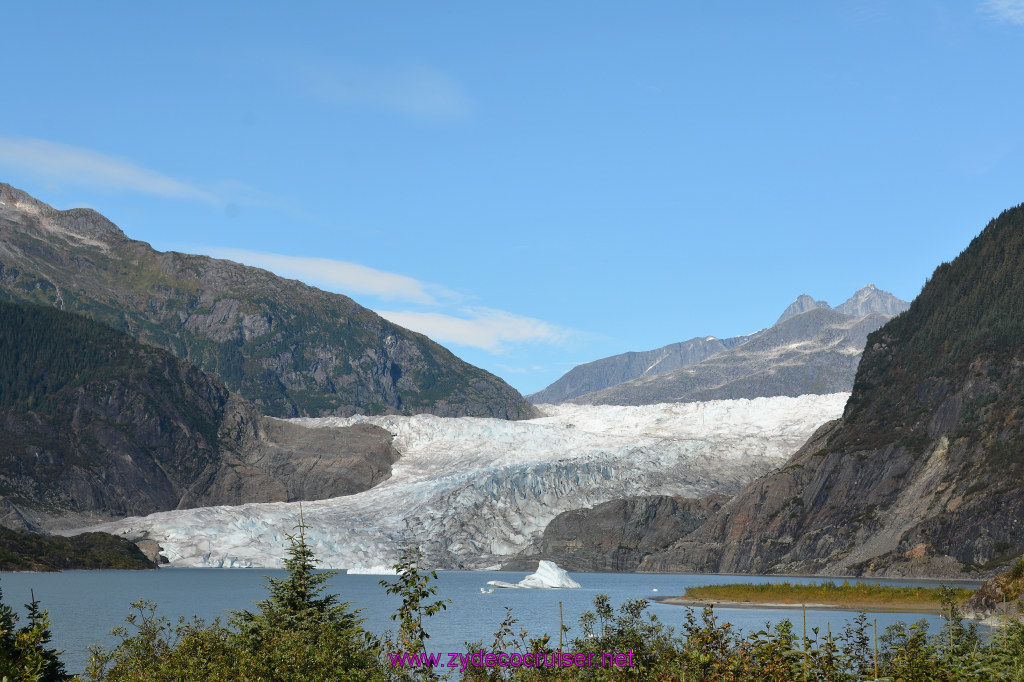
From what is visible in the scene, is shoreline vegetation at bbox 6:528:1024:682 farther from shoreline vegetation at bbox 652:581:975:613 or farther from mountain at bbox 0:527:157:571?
mountain at bbox 0:527:157:571

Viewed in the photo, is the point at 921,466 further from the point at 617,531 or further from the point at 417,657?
the point at 417,657

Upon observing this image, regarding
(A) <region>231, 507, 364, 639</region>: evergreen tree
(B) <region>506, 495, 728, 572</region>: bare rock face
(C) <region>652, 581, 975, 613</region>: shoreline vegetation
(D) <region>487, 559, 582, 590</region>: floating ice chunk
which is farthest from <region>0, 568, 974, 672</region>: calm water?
(A) <region>231, 507, 364, 639</region>: evergreen tree

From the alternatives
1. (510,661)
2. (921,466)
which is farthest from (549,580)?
(510,661)

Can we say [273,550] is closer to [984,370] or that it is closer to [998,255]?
[984,370]

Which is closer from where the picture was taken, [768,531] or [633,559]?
[768,531]

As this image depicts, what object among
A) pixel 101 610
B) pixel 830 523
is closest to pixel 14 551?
pixel 101 610
